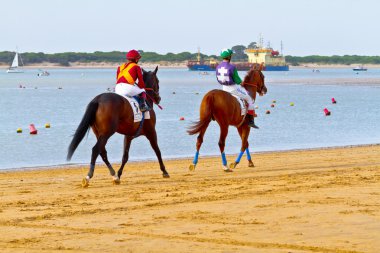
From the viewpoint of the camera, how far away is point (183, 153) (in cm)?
3222

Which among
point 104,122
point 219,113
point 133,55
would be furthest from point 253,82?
point 104,122

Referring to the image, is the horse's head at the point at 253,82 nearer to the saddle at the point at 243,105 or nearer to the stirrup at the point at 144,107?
the saddle at the point at 243,105

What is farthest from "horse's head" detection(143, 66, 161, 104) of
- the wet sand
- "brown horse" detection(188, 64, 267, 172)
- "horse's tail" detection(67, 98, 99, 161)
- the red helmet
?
"horse's tail" detection(67, 98, 99, 161)

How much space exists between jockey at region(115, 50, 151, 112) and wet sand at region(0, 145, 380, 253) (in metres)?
1.74

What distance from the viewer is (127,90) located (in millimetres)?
18969

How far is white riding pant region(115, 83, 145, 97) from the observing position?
62.2ft

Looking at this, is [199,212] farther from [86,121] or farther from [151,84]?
[151,84]

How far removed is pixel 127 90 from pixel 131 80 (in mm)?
270

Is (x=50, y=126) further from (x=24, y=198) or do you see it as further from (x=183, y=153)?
(x=24, y=198)

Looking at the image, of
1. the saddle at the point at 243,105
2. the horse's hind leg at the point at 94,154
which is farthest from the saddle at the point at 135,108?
the saddle at the point at 243,105

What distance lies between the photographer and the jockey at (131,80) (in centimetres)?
1898

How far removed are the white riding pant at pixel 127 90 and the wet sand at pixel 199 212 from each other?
1.82 meters

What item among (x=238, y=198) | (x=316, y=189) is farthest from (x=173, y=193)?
(x=316, y=189)

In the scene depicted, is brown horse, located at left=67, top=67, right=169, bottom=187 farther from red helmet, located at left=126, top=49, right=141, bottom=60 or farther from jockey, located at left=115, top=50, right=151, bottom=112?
red helmet, located at left=126, top=49, right=141, bottom=60
